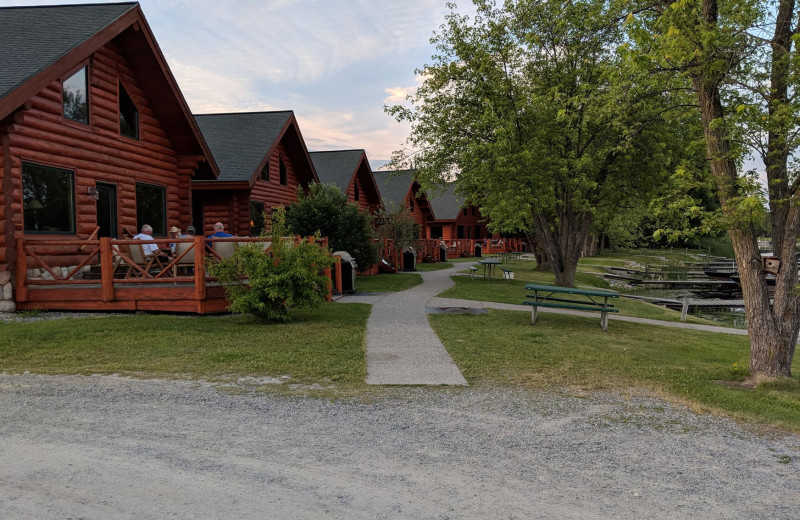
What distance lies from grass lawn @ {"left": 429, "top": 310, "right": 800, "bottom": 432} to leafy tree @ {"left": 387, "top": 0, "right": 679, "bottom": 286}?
687 cm

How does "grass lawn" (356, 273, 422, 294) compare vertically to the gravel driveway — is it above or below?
above

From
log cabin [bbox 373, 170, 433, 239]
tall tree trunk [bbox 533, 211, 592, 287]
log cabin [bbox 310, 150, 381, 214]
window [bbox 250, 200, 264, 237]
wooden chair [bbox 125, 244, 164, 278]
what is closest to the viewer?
wooden chair [bbox 125, 244, 164, 278]

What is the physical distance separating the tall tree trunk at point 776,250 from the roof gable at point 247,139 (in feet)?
47.6

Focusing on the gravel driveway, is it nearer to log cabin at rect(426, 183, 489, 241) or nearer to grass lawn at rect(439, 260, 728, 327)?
grass lawn at rect(439, 260, 728, 327)

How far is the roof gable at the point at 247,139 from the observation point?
19766mm

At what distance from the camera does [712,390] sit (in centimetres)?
676

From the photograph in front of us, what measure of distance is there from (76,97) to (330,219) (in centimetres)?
837

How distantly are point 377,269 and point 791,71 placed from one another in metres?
19.6

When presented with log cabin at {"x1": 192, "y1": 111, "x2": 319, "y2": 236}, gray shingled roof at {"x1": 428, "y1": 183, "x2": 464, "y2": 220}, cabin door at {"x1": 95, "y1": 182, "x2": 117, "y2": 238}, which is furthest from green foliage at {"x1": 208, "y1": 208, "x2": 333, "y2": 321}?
gray shingled roof at {"x1": 428, "y1": 183, "x2": 464, "y2": 220}

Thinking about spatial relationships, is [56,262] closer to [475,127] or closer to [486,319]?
[486,319]

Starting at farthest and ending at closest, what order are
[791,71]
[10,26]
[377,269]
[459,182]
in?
[377,269], [459,182], [10,26], [791,71]

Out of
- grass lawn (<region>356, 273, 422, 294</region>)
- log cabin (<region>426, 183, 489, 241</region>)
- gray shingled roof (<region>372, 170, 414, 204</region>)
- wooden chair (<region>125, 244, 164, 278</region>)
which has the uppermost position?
gray shingled roof (<region>372, 170, 414, 204</region>)

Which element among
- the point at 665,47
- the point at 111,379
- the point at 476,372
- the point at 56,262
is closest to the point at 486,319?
the point at 476,372

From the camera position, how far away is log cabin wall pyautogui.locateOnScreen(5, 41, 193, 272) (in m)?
11.6
